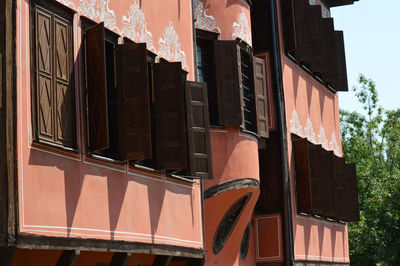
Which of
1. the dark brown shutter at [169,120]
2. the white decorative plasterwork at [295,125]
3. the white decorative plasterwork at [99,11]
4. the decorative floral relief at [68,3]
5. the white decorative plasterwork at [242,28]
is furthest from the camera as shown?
the white decorative plasterwork at [295,125]

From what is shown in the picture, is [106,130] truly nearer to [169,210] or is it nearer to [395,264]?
[169,210]

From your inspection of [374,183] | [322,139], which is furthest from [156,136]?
[374,183]

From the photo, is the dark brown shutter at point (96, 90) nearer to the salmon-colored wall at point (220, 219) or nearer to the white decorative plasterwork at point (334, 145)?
the salmon-colored wall at point (220, 219)

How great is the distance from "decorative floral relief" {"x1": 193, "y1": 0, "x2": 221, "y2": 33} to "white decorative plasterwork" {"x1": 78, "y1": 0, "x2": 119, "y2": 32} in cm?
406

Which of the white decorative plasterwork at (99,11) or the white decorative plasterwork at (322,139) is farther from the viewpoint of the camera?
the white decorative plasterwork at (322,139)

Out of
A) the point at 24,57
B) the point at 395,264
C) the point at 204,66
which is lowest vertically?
the point at 395,264

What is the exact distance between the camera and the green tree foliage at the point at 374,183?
27938 mm

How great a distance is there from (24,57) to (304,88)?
12.6 m

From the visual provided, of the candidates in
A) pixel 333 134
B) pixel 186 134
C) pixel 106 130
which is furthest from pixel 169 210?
pixel 333 134

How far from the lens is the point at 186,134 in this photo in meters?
13.2

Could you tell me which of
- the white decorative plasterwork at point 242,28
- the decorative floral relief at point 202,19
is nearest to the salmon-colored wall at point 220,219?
the white decorative plasterwork at point 242,28

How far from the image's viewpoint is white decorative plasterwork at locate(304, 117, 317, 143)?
2120 centimetres

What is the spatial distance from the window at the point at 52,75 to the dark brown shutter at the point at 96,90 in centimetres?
28

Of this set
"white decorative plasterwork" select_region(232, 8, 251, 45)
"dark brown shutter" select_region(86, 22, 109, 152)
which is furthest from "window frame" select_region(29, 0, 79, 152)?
"white decorative plasterwork" select_region(232, 8, 251, 45)
